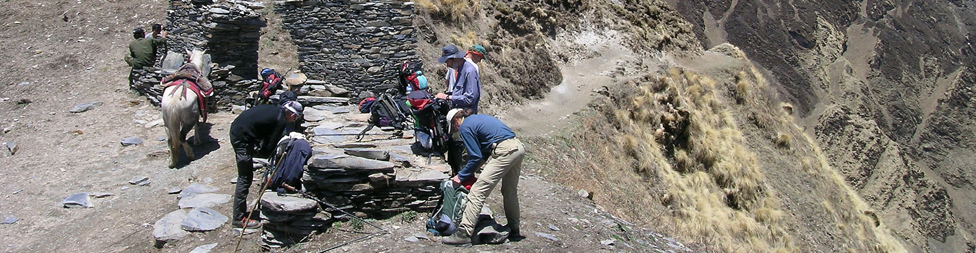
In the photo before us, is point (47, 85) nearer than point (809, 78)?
Yes

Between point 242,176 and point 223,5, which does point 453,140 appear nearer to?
point 242,176

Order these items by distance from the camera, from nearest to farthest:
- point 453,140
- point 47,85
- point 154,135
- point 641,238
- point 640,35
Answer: point 453,140
point 641,238
point 154,135
point 47,85
point 640,35

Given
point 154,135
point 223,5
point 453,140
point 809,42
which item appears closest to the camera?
point 453,140

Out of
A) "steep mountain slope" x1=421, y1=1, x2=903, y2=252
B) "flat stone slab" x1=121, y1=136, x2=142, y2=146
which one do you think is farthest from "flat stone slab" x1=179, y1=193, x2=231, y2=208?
"steep mountain slope" x1=421, y1=1, x2=903, y2=252

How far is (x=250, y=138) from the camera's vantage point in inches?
275

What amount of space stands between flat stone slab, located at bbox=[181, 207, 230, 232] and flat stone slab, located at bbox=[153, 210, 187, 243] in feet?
0.23

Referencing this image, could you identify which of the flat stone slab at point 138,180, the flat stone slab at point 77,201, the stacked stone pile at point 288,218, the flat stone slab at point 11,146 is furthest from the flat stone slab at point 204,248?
the flat stone slab at point 11,146

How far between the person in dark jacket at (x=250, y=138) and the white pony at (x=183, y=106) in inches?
111

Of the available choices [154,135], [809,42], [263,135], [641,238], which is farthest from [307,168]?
[809,42]

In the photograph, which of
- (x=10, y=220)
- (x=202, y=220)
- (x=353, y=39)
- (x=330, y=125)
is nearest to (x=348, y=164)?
(x=202, y=220)

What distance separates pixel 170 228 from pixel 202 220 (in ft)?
0.99

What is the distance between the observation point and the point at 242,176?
22.8 ft

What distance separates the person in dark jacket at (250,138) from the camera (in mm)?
6891

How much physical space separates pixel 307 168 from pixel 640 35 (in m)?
17.4
